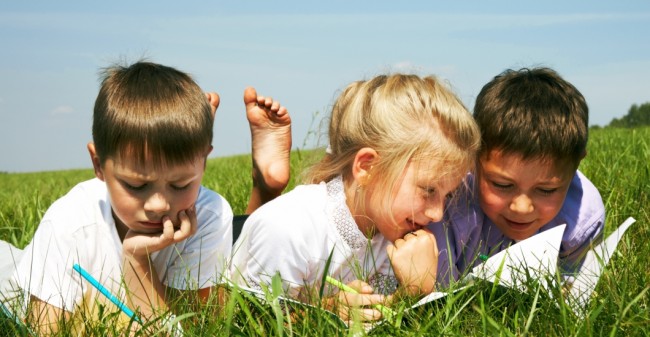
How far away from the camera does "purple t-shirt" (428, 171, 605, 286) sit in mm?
2906

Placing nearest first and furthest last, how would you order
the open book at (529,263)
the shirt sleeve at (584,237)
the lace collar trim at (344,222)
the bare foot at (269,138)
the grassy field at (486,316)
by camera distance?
the grassy field at (486,316) < the open book at (529,263) < the lace collar trim at (344,222) < the shirt sleeve at (584,237) < the bare foot at (269,138)

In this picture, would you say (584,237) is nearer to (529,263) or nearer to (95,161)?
(529,263)

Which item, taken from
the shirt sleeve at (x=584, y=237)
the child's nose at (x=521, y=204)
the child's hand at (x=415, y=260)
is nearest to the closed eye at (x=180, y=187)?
the child's hand at (x=415, y=260)

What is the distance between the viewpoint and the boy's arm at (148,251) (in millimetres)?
2547

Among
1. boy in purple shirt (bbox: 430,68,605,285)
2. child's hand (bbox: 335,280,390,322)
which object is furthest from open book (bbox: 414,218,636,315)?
child's hand (bbox: 335,280,390,322)

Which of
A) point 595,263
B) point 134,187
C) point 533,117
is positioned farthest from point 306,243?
point 595,263

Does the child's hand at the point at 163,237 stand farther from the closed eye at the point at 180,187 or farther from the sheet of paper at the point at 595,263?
the sheet of paper at the point at 595,263

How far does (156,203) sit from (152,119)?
28 centimetres

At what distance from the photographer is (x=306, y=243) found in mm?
2631

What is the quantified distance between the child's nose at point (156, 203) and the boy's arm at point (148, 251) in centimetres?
8

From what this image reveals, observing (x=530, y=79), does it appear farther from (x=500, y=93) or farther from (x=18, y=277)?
(x=18, y=277)

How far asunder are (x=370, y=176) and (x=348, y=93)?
16.4 inches

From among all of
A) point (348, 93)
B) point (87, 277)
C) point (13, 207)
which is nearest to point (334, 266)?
point (348, 93)

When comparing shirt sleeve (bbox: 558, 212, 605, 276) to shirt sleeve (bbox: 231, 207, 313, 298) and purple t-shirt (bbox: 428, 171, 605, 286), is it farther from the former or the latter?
shirt sleeve (bbox: 231, 207, 313, 298)
